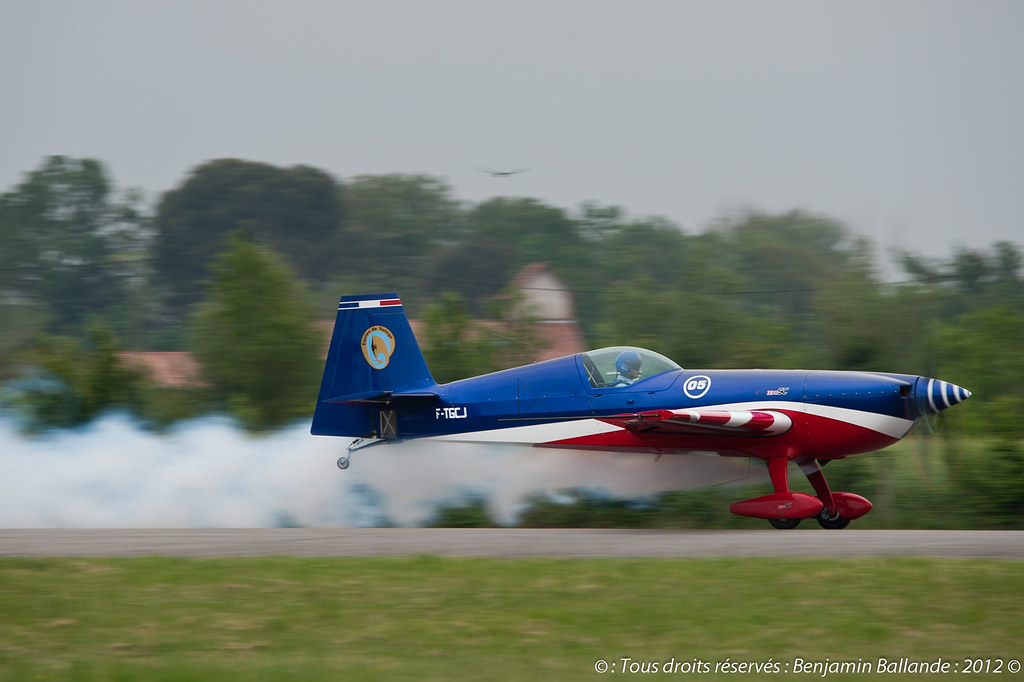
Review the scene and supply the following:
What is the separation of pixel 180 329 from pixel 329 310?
9226mm

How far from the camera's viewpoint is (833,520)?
500 inches

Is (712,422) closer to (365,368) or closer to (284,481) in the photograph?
(365,368)

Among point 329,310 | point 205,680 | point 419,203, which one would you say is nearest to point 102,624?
point 205,680

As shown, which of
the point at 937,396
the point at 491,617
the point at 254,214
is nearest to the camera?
the point at 491,617

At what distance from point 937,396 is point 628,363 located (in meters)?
3.77

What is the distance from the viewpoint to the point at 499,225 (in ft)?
207

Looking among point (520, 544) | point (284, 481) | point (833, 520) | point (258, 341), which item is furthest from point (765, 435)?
point (258, 341)

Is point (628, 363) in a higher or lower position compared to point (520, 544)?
higher

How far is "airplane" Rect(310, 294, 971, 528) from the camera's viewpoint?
11.9 m

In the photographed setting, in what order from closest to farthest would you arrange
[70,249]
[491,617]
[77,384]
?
[491,617]
[77,384]
[70,249]

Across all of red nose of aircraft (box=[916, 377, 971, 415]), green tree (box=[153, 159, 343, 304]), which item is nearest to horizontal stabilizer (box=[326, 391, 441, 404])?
red nose of aircraft (box=[916, 377, 971, 415])

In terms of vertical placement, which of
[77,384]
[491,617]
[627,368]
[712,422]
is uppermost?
[77,384]

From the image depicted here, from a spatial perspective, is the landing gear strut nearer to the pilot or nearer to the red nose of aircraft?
the red nose of aircraft

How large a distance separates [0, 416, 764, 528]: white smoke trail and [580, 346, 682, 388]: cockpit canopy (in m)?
1.16
